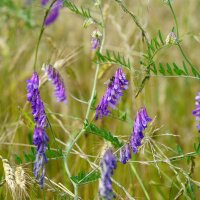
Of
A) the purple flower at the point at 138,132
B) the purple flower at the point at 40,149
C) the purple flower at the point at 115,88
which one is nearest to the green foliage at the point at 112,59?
the purple flower at the point at 115,88

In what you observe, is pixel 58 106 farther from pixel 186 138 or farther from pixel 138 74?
pixel 138 74

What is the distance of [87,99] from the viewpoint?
9.31 feet

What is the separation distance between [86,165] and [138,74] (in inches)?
28.3

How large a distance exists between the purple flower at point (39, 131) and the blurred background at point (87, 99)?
15 centimetres

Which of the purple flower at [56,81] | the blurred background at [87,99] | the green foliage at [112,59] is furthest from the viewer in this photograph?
the blurred background at [87,99]

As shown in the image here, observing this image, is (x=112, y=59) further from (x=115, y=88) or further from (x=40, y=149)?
(x=40, y=149)

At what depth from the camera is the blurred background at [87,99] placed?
187cm

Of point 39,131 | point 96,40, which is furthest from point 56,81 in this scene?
point 39,131

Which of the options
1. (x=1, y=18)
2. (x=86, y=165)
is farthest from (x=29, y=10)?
(x=86, y=165)

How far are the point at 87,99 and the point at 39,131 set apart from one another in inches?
61.1

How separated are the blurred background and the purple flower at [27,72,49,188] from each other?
15 centimetres

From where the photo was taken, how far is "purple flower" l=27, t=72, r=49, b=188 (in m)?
1.28

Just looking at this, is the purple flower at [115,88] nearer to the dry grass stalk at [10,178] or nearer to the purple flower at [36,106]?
the purple flower at [36,106]

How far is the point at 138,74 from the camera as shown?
1.40 m
